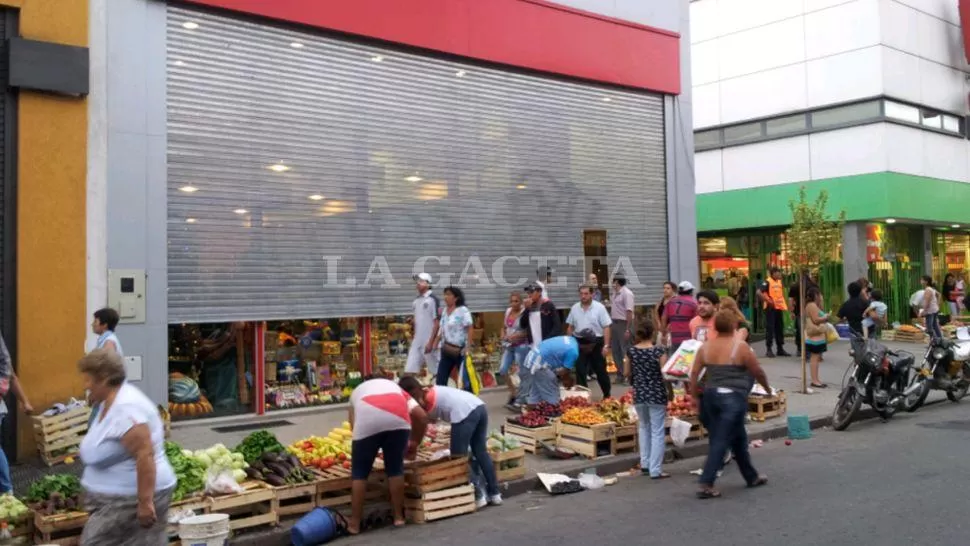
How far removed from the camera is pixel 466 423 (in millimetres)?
7387

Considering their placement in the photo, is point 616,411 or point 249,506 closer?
point 249,506

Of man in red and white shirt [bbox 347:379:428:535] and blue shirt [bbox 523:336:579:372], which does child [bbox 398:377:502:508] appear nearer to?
man in red and white shirt [bbox 347:379:428:535]

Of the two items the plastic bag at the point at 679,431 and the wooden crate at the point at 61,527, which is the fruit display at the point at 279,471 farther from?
the plastic bag at the point at 679,431

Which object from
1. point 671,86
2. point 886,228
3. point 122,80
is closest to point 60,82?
point 122,80

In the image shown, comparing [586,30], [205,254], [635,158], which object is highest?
[586,30]

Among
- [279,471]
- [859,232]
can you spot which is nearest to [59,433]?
[279,471]

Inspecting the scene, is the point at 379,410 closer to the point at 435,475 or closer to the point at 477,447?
the point at 435,475

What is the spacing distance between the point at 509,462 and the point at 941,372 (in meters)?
7.92

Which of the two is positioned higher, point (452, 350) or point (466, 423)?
point (452, 350)

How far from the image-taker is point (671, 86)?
647 inches

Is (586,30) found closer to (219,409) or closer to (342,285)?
(342,285)

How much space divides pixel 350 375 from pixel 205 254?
10.1ft

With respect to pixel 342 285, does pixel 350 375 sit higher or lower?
lower

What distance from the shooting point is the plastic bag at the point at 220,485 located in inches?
266
